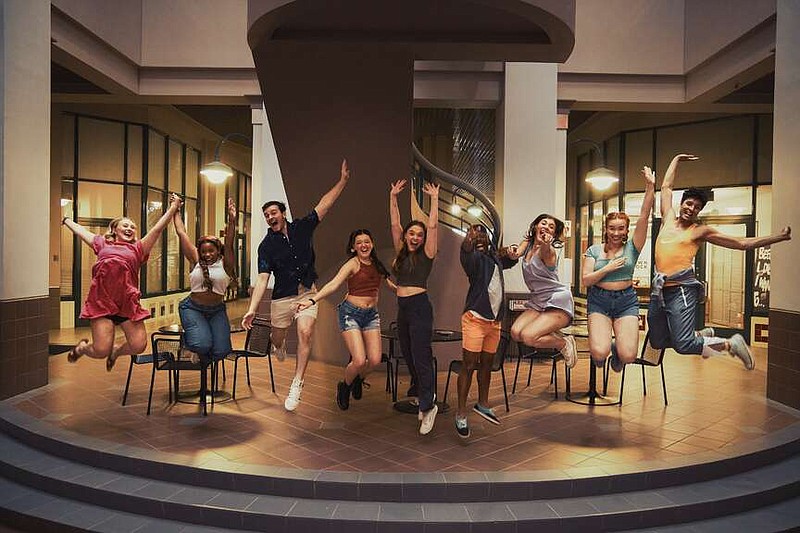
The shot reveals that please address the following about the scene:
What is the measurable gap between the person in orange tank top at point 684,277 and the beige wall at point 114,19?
25.6 ft

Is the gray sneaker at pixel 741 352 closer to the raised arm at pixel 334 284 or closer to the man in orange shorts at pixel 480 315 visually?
the man in orange shorts at pixel 480 315

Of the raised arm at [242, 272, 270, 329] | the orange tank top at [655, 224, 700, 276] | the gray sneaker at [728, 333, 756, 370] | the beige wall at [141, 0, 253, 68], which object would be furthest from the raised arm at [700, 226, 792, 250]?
the beige wall at [141, 0, 253, 68]

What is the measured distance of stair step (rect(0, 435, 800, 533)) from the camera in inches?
141

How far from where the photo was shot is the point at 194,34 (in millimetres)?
9273

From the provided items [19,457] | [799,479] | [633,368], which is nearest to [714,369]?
[633,368]

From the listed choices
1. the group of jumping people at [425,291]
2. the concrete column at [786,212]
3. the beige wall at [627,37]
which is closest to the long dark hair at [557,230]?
the group of jumping people at [425,291]

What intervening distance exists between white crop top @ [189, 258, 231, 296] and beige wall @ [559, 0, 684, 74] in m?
6.55

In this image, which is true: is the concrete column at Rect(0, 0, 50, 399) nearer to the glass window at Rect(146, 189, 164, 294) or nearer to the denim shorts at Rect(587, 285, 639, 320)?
the denim shorts at Rect(587, 285, 639, 320)

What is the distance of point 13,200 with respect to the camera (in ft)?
18.9

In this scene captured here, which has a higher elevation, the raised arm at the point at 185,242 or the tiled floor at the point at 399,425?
the raised arm at the point at 185,242

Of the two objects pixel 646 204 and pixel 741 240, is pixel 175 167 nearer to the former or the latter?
pixel 646 204

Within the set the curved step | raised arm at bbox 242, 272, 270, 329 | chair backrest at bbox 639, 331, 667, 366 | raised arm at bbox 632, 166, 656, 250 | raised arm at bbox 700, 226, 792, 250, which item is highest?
raised arm at bbox 632, 166, 656, 250

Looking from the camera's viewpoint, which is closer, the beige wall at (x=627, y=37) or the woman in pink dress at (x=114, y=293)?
the woman in pink dress at (x=114, y=293)

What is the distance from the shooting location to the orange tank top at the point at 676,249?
4.39 metres
